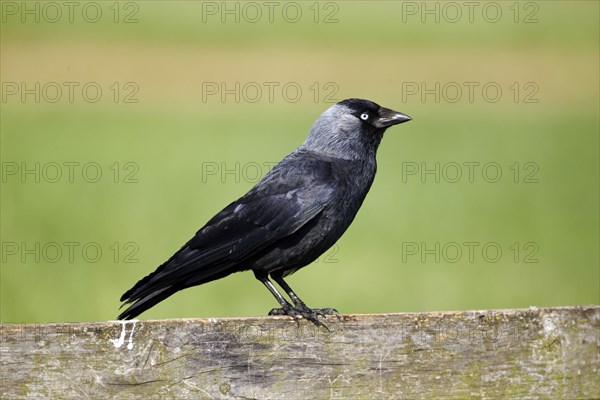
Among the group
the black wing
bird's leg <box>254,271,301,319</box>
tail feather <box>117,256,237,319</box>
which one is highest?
the black wing

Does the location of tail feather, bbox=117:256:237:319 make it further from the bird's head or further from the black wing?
the bird's head

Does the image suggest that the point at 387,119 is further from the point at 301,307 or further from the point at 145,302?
the point at 145,302

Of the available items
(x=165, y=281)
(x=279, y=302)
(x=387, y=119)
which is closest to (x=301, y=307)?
(x=279, y=302)

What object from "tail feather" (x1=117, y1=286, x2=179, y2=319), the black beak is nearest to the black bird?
"tail feather" (x1=117, y1=286, x2=179, y2=319)

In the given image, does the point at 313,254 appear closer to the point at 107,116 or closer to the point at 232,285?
the point at 232,285

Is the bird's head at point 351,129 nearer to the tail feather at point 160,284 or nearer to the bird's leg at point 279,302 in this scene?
the bird's leg at point 279,302

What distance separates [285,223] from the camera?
16.6 feet

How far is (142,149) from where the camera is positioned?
15562mm

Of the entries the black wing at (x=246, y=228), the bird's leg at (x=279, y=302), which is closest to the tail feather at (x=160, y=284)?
the black wing at (x=246, y=228)

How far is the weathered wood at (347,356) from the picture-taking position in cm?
303

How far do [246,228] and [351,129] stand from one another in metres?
1.08

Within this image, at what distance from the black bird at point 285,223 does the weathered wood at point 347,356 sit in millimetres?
1297

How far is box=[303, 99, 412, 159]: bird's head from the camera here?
223 inches

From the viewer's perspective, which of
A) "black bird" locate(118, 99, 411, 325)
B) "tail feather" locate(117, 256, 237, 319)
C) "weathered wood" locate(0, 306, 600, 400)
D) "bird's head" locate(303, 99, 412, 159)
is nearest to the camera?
"weathered wood" locate(0, 306, 600, 400)
